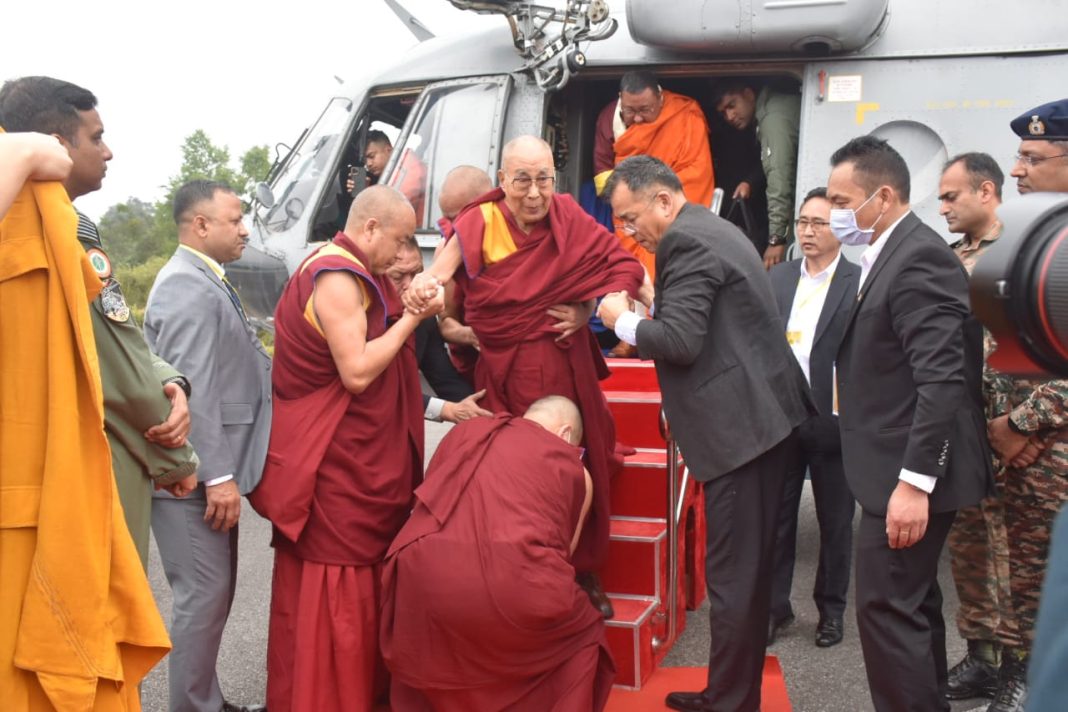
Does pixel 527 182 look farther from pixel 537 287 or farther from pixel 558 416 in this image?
pixel 558 416

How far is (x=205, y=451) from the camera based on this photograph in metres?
3.21

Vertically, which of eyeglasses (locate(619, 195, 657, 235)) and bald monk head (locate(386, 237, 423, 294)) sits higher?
eyeglasses (locate(619, 195, 657, 235))

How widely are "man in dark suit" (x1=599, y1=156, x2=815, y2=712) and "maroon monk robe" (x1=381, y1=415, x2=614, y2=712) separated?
42cm

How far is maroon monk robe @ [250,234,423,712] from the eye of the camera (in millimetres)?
3260

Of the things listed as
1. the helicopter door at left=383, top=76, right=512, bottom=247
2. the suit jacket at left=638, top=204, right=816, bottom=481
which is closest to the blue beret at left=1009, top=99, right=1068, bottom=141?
the suit jacket at left=638, top=204, right=816, bottom=481

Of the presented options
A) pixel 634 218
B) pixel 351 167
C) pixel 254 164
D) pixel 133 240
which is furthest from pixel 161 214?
Answer: pixel 634 218

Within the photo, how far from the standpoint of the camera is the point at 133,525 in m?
2.58

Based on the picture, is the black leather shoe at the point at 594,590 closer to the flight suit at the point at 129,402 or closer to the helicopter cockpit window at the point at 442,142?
the flight suit at the point at 129,402

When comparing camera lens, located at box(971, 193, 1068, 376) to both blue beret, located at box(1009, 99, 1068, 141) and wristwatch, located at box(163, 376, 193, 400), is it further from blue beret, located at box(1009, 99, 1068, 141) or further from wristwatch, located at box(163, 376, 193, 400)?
wristwatch, located at box(163, 376, 193, 400)

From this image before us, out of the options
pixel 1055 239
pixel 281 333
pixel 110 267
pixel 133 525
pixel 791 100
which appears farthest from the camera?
pixel 791 100

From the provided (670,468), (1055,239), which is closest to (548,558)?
(670,468)

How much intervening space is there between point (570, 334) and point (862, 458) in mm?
1212

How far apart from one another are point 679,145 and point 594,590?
3.08m

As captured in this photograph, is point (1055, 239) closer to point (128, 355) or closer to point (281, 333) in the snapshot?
point (128, 355)
